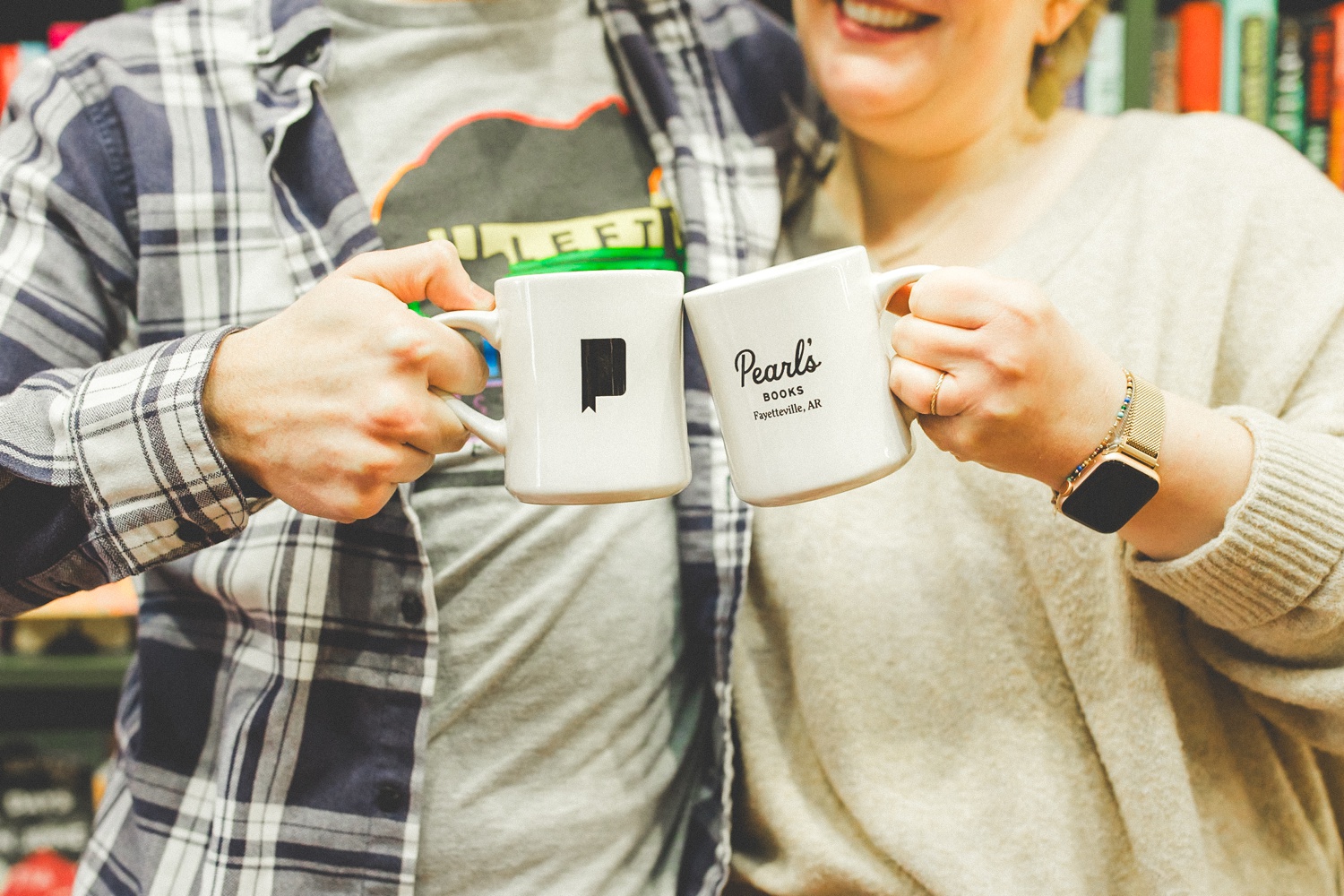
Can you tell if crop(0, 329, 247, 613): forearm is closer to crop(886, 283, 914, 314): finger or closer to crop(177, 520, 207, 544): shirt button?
crop(177, 520, 207, 544): shirt button

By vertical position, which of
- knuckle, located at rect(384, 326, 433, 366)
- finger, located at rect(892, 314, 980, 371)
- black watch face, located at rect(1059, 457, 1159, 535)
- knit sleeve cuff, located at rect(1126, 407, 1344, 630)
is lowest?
knit sleeve cuff, located at rect(1126, 407, 1344, 630)

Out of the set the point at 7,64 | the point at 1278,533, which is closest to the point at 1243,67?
the point at 1278,533

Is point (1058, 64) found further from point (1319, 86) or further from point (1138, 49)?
point (1319, 86)

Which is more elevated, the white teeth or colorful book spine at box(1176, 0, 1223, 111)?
the white teeth

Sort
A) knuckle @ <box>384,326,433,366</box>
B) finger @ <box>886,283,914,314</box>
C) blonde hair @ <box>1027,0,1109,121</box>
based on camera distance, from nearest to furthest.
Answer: knuckle @ <box>384,326,433,366</box>, finger @ <box>886,283,914,314</box>, blonde hair @ <box>1027,0,1109,121</box>

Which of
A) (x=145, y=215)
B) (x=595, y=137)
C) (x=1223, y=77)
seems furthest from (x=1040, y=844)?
(x=1223, y=77)

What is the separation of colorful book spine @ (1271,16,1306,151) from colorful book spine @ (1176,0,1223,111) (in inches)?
3.1

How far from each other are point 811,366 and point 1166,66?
1.21 m

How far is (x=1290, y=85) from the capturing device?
1458 mm

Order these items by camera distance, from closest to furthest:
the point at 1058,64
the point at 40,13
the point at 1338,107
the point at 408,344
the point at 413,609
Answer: the point at 408,344 < the point at 413,609 < the point at 1058,64 < the point at 1338,107 < the point at 40,13

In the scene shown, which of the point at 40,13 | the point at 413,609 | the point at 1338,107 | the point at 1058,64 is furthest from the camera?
the point at 40,13

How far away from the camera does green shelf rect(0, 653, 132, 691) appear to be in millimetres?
1528

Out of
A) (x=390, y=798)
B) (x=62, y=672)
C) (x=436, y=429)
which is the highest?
(x=436, y=429)

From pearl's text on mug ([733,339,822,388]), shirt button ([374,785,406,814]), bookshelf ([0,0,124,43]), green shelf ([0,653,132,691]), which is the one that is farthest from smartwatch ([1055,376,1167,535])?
bookshelf ([0,0,124,43])
